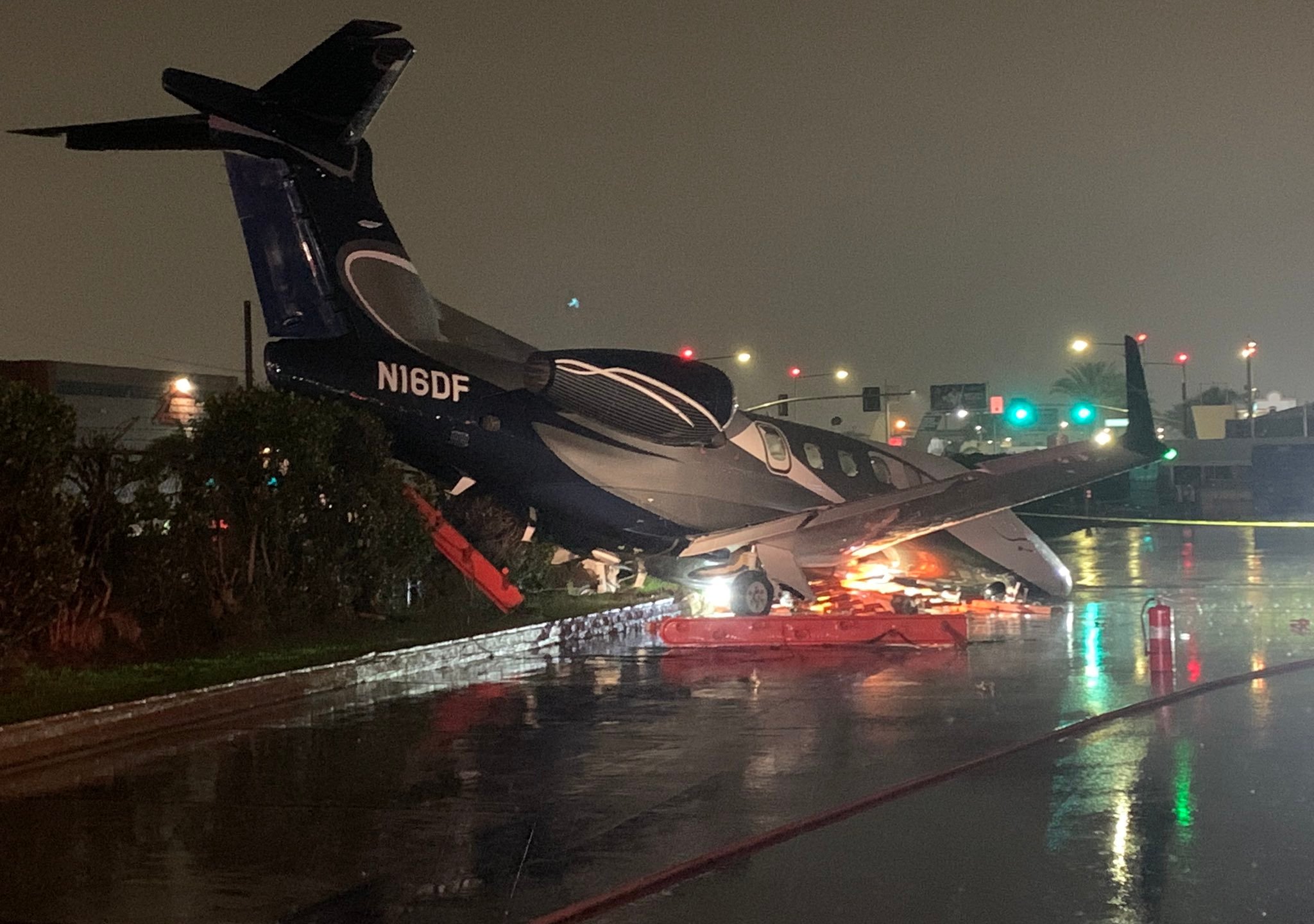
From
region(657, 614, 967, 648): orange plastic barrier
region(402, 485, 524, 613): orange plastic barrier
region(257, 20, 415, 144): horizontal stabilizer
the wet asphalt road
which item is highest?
region(257, 20, 415, 144): horizontal stabilizer

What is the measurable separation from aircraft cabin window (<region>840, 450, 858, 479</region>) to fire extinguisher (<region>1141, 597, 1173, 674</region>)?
28.5 feet

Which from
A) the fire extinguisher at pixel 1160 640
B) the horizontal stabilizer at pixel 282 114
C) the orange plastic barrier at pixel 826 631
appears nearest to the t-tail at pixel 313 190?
the horizontal stabilizer at pixel 282 114

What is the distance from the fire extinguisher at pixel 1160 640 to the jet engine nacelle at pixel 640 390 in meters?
6.79

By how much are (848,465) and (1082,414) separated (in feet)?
48.8

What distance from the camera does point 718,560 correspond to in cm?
2211

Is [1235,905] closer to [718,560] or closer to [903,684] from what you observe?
[903,684]

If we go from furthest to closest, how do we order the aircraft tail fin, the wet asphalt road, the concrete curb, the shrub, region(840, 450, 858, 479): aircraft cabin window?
1. region(840, 450, 858, 479): aircraft cabin window
2. the aircraft tail fin
3. the shrub
4. the concrete curb
5. the wet asphalt road

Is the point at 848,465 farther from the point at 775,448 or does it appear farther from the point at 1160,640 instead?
the point at 1160,640

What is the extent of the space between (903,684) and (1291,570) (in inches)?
803

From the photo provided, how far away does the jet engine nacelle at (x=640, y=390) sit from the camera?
1897 centimetres

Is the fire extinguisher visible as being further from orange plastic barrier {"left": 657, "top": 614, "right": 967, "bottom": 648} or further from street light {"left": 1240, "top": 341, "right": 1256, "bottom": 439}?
street light {"left": 1240, "top": 341, "right": 1256, "bottom": 439}

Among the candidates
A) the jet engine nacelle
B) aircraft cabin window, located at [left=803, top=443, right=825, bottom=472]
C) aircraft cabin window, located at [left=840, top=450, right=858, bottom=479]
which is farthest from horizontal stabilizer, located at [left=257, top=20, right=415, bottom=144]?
aircraft cabin window, located at [left=840, top=450, right=858, bottom=479]

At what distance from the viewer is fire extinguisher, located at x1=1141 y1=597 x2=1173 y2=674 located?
1521 cm

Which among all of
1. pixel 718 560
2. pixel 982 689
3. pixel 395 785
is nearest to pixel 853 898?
pixel 395 785
